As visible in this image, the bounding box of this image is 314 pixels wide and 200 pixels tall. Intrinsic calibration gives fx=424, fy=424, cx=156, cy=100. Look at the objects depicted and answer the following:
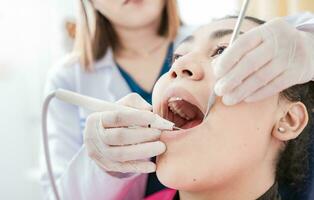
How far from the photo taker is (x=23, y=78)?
6.52ft

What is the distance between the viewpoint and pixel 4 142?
1923 millimetres

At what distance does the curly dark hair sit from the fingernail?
126mm

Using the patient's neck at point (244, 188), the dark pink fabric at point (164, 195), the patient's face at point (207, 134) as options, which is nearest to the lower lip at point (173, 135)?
the patient's face at point (207, 134)

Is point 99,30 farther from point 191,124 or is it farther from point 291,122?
point 291,122

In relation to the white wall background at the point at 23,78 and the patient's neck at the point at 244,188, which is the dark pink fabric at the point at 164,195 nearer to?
the patient's neck at the point at 244,188

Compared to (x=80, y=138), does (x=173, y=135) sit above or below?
above

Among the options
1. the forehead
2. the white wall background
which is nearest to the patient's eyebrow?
the forehead

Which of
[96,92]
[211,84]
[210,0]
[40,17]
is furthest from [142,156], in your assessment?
[40,17]

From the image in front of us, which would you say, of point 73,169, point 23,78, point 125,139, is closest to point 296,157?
point 125,139

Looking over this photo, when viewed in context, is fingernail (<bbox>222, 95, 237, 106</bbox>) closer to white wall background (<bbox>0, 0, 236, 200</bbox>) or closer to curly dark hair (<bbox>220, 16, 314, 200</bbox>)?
curly dark hair (<bbox>220, 16, 314, 200</bbox>)

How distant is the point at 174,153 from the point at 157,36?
424 millimetres

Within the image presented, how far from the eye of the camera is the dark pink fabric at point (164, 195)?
1001 mm

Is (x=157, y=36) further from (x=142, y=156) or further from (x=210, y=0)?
(x=142, y=156)

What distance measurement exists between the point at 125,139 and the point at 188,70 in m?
0.17
